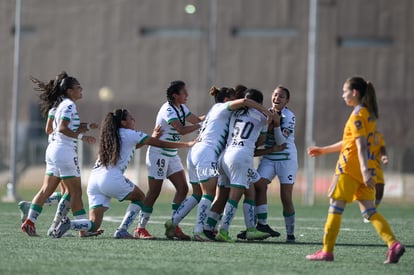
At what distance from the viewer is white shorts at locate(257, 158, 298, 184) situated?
14.8 m

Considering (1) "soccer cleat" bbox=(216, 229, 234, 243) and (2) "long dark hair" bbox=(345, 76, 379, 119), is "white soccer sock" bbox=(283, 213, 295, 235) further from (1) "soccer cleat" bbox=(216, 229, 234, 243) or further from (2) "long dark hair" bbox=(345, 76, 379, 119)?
(2) "long dark hair" bbox=(345, 76, 379, 119)

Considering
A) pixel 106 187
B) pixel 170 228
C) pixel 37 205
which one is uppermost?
pixel 106 187

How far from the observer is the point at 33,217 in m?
14.6

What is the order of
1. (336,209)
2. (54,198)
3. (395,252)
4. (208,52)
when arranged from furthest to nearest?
Result: (208,52), (54,198), (336,209), (395,252)

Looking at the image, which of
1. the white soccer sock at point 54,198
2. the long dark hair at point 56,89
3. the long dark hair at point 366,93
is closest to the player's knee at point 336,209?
the long dark hair at point 366,93

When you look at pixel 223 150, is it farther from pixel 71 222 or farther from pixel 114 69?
pixel 114 69

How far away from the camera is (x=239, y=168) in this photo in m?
14.0

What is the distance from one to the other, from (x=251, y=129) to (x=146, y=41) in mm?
32074

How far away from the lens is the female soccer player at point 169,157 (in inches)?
575

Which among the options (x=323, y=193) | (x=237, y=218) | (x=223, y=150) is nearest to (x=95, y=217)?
(x=223, y=150)

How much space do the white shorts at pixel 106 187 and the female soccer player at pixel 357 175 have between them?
3.19 meters

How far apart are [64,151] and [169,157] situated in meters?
1.47

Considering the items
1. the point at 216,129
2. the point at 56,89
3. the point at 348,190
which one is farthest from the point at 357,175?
the point at 56,89

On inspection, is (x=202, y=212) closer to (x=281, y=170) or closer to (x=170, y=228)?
(x=170, y=228)
